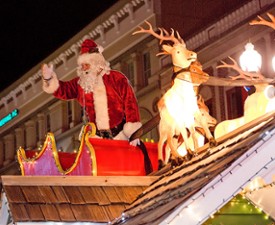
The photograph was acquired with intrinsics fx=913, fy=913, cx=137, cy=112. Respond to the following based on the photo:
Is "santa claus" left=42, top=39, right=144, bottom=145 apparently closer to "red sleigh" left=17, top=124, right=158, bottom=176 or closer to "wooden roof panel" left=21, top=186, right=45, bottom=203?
"red sleigh" left=17, top=124, right=158, bottom=176

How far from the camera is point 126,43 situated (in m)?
29.0

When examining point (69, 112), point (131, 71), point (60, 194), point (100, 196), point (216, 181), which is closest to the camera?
point (216, 181)

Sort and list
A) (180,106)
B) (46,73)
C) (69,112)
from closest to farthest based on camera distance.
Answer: (180,106) < (46,73) < (69,112)

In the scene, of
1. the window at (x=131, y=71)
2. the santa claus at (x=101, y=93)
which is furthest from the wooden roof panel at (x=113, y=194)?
the window at (x=131, y=71)

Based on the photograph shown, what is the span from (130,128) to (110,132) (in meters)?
0.44

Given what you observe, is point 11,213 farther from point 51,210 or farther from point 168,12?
point 168,12

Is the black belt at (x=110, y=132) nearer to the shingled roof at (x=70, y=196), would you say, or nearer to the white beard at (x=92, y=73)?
the white beard at (x=92, y=73)

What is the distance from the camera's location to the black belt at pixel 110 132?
11.8 m

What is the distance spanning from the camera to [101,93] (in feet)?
39.3

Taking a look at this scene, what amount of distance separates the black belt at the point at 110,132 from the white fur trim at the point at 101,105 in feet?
0.19

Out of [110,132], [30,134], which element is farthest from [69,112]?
[110,132]

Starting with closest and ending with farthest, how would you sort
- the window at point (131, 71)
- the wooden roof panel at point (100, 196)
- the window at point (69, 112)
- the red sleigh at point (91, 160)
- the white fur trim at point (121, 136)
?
the wooden roof panel at point (100, 196), the red sleigh at point (91, 160), the white fur trim at point (121, 136), the window at point (131, 71), the window at point (69, 112)

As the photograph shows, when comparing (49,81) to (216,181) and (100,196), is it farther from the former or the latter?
(216,181)

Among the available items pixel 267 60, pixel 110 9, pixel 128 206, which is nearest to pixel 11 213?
pixel 128 206
